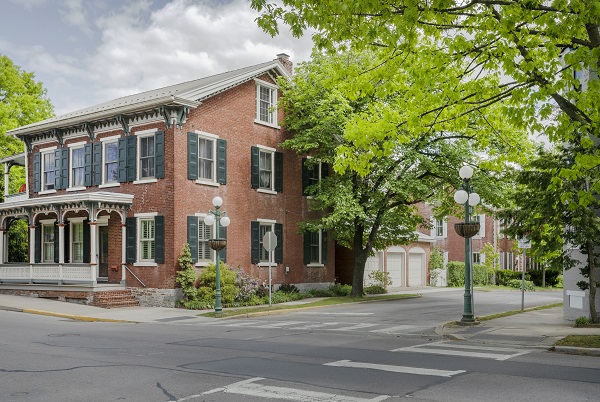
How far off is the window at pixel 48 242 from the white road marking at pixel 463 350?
21.7 metres

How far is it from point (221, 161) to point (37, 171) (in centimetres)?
1014

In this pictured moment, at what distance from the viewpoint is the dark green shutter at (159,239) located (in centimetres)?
2503

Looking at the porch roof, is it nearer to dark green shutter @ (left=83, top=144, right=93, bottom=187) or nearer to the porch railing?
dark green shutter @ (left=83, top=144, right=93, bottom=187)

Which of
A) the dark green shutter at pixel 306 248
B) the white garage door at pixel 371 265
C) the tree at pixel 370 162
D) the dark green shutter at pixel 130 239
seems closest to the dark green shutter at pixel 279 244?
the tree at pixel 370 162

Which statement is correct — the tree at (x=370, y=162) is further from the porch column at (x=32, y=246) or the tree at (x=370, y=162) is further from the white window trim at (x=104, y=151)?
the porch column at (x=32, y=246)

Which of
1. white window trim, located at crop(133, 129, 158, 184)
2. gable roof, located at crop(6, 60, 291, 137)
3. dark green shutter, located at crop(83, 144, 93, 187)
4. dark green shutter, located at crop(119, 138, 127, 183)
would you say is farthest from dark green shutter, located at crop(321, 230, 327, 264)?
dark green shutter, located at crop(83, 144, 93, 187)

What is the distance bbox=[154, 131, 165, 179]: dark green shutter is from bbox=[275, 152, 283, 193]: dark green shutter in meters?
6.44

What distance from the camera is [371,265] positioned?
3916cm

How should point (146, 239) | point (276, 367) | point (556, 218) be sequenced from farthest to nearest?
point (146, 239)
point (556, 218)
point (276, 367)

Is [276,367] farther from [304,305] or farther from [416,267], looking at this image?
[416,267]

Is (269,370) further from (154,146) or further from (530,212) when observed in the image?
(154,146)

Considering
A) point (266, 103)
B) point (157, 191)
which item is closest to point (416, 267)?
point (266, 103)

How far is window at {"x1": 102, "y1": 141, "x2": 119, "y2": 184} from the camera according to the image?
27.2 metres

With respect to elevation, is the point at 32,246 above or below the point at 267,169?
below
